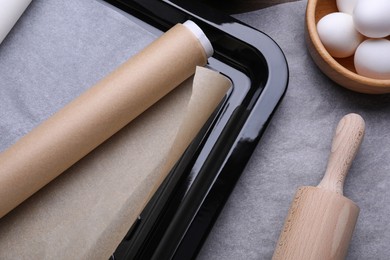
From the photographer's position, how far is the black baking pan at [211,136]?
0.59 meters

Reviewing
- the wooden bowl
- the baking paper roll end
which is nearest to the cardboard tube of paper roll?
the baking paper roll end

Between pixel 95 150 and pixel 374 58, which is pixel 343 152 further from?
pixel 95 150

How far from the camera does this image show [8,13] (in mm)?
614

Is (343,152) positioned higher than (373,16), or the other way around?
(373,16)

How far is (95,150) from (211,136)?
0.13m

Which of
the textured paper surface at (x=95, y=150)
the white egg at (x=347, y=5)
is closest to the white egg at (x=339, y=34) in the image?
the white egg at (x=347, y=5)

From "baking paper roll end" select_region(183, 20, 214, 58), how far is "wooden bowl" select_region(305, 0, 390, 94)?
120mm

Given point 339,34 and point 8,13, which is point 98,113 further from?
point 339,34

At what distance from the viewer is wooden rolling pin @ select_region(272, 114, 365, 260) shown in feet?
1.82

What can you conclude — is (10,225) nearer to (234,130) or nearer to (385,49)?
(234,130)

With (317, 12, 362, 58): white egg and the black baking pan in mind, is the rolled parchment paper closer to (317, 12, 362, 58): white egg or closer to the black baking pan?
the black baking pan

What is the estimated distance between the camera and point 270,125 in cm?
65

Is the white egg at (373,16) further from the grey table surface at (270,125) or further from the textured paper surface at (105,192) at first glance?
the textured paper surface at (105,192)

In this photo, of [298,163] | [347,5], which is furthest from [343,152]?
[347,5]
